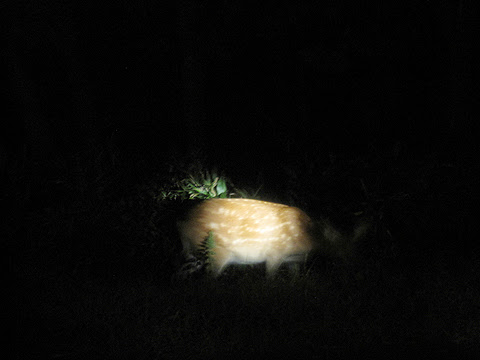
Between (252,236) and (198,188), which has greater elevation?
(198,188)

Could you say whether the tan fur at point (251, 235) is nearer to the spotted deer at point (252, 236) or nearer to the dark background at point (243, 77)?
the spotted deer at point (252, 236)

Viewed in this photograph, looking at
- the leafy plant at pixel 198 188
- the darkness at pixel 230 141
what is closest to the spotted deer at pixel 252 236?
the darkness at pixel 230 141

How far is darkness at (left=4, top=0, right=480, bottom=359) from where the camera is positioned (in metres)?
5.06

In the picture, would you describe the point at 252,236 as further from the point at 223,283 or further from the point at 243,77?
the point at 243,77

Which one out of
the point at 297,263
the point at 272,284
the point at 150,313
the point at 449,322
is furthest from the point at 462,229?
the point at 150,313

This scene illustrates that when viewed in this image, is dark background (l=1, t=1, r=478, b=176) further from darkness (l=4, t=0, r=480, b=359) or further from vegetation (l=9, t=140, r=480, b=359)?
vegetation (l=9, t=140, r=480, b=359)

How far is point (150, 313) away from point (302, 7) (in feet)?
22.5

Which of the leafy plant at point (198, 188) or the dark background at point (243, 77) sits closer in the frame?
the leafy plant at point (198, 188)

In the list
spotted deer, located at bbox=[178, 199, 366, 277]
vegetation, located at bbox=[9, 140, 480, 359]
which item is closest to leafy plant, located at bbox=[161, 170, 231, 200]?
vegetation, located at bbox=[9, 140, 480, 359]

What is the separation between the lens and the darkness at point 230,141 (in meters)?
5.06

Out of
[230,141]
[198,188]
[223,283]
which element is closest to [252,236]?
[223,283]

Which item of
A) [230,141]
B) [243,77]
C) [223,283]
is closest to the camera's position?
[223,283]

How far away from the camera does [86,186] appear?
618 centimetres

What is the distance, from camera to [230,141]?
9508 mm
